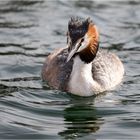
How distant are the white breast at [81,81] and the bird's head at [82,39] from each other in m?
0.21

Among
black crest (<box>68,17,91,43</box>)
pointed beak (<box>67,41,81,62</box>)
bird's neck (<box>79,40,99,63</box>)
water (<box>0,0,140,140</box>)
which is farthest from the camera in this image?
bird's neck (<box>79,40,99,63</box>)

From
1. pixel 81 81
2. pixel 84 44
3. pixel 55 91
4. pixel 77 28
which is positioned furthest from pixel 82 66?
pixel 77 28

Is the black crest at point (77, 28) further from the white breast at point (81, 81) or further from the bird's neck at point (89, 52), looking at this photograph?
the white breast at point (81, 81)

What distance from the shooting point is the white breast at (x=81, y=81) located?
1297 centimetres

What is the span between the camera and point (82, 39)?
12266 millimetres

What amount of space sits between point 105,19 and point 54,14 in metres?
1.32

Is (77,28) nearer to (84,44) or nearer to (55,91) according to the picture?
(84,44)

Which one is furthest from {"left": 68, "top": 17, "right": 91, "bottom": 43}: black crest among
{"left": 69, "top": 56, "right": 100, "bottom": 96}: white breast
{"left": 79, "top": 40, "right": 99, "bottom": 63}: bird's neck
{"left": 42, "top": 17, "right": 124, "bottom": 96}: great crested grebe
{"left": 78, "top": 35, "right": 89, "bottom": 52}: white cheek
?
{"left": 69, "top": 56, "right": 100, "bottom": 96}: white breast

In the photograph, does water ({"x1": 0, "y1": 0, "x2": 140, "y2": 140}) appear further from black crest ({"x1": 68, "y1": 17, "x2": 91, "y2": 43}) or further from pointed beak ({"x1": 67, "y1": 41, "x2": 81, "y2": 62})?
black crest ({"x1": 68, "y1": 17, "x2": 91, "y2": 43})

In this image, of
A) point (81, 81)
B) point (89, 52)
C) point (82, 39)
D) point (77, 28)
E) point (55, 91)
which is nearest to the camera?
point (77, 28)

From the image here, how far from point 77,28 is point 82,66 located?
99 centimetres

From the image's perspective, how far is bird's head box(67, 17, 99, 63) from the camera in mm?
11961

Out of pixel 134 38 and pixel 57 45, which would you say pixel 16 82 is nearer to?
pixel 57 45

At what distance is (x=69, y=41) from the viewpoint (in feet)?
39.4
